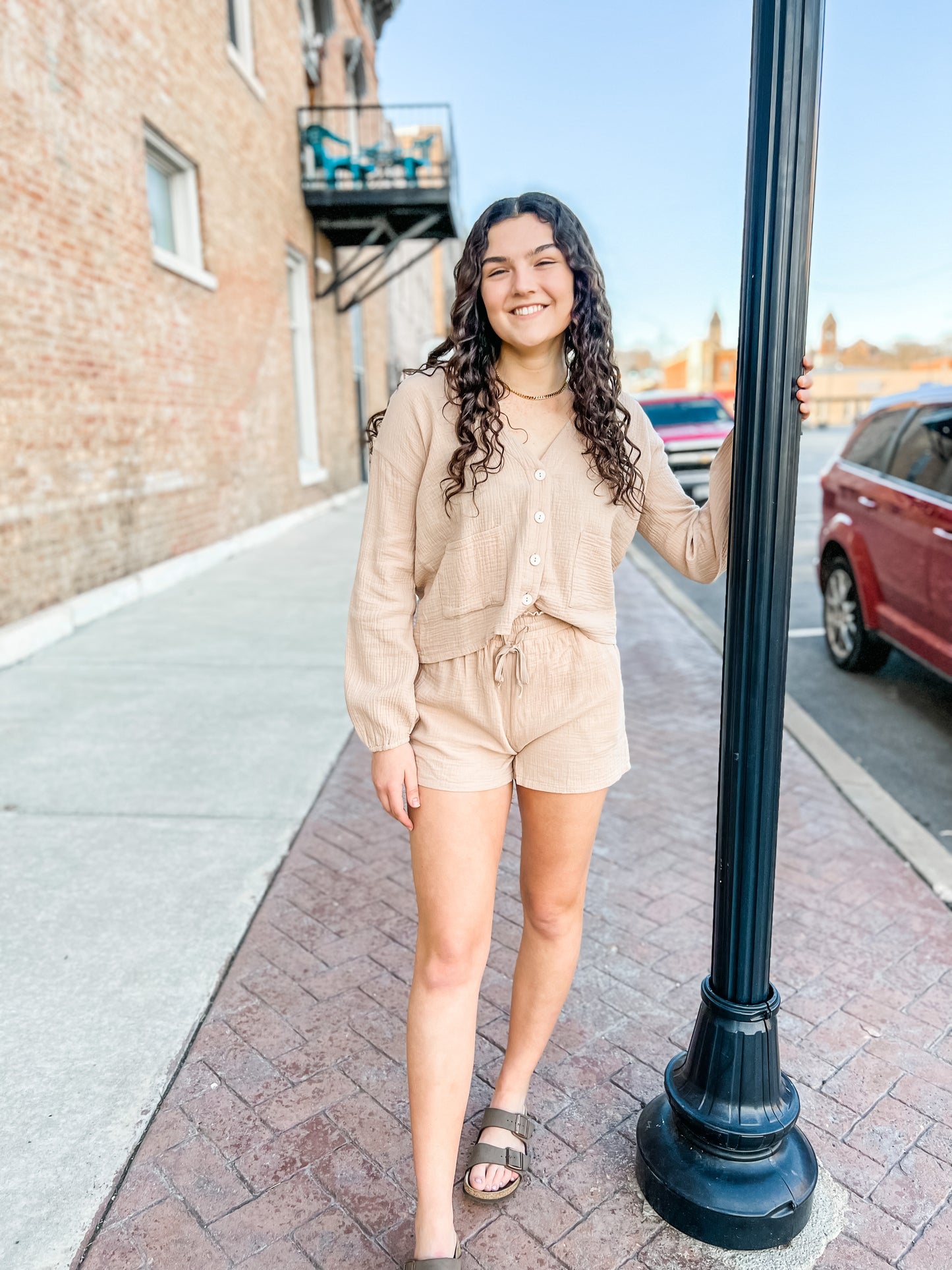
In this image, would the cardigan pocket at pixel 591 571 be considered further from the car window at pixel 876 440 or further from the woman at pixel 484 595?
the car window at pixel 876 440

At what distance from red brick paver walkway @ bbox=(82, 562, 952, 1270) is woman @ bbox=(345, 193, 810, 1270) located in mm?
308

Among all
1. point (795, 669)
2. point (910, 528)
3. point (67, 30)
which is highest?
point (67, 30)

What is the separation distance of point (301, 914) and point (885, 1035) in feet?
5.60

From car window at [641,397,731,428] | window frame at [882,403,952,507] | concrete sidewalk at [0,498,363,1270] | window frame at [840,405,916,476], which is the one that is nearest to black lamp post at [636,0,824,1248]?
concrete sidewalk at [0,498,363,1270]

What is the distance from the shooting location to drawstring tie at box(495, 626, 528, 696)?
1694 millimetres

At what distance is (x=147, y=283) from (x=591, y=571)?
7168 millimetres

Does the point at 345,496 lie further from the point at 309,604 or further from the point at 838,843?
the point at 838,843

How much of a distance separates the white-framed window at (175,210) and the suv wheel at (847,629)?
6052 millimetres

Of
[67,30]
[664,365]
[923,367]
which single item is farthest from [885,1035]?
[664,365]

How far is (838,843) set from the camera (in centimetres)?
357

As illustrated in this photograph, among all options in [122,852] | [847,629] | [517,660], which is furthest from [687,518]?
[847,629]

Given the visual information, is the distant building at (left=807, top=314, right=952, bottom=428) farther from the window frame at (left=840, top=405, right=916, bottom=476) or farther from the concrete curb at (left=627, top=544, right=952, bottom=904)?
the concrete curb at (left=627, top=544, right=952, bottom=904)

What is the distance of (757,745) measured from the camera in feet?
5.83

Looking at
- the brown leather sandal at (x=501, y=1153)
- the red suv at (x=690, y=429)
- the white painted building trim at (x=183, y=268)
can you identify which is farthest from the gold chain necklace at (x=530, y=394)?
the red suv at (x=690, y=429)
